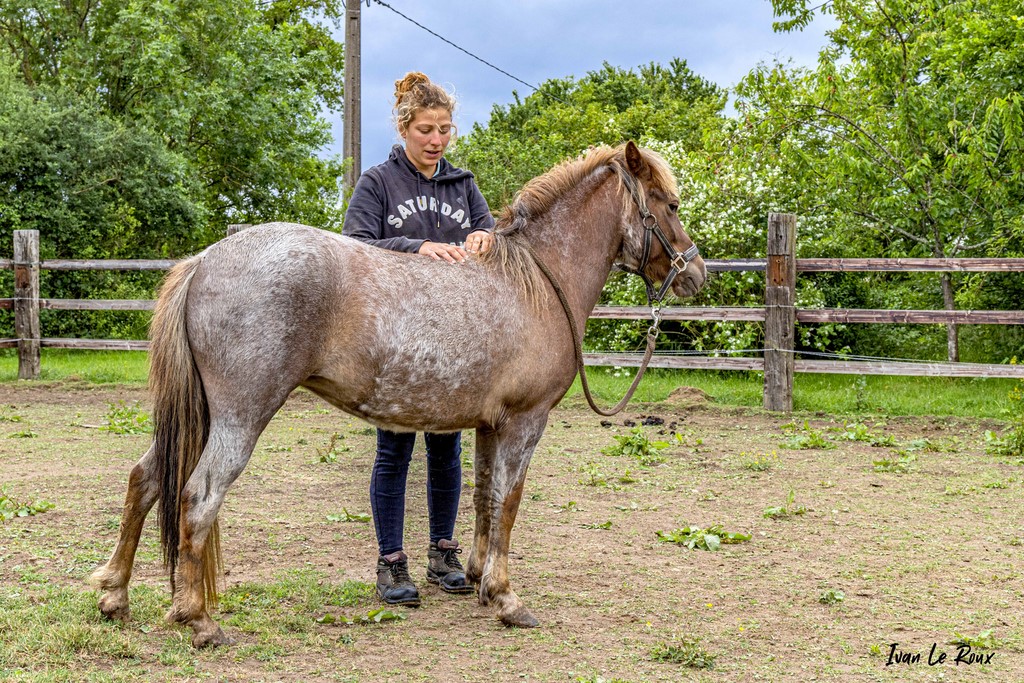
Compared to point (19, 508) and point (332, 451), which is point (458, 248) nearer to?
point (19, 508)

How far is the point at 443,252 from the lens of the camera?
392cm

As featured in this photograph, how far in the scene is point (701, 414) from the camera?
32.0 ft

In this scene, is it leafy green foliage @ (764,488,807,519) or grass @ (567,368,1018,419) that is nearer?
leafy green foliage @ (764,488,807,519)

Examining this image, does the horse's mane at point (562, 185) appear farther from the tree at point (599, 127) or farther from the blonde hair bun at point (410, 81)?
the tree at point (599, 127)

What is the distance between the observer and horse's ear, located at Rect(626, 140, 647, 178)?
4223mm

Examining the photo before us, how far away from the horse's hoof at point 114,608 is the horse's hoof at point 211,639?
0.40m

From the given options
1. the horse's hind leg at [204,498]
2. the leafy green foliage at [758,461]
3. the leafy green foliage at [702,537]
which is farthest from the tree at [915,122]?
the horse's hind leg at [204,498]

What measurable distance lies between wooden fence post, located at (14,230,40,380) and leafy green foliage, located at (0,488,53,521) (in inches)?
286

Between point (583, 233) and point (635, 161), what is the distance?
0.40 metres

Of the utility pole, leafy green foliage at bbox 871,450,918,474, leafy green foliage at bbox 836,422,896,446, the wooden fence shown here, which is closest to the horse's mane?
leafy green foliage at bbox 871,450,918,474

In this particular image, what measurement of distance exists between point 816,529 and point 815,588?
117 cm

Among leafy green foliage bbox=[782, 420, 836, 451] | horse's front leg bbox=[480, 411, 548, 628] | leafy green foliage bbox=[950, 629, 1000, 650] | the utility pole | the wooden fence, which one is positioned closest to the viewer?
leafy green foliage bbox=[950, 629, 1000, 650]

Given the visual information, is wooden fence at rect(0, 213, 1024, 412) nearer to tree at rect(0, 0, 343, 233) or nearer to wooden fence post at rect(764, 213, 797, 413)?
wooden fence post at rect(764, 213, 797, 413)

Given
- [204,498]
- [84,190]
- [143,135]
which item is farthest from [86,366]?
[204,498]
